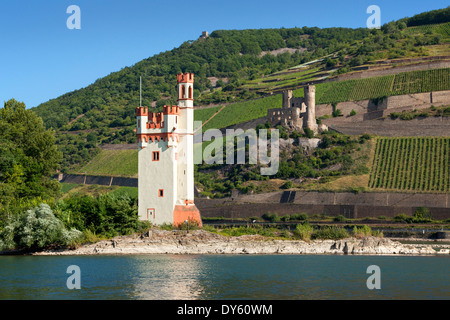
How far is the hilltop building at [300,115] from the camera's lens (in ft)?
310

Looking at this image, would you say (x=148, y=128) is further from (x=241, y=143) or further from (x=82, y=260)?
(x=241, y=143)

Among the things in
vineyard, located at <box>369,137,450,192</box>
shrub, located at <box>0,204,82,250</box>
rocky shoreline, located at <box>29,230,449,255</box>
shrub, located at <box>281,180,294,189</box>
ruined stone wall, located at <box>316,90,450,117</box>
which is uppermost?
ruined stone wall, located at <box>316,90,450,117</box>

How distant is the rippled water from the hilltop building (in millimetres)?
51854

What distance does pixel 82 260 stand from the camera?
39.8 meters

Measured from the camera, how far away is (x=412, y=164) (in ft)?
274

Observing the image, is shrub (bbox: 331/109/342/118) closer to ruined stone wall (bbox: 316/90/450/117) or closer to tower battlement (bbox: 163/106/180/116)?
ruined stone wall (bbox: 316/90/450/117)

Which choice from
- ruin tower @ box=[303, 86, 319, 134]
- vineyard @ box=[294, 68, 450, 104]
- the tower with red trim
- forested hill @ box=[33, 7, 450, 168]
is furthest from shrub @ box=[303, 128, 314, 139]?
the tower with red trim

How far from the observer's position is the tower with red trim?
151 ft

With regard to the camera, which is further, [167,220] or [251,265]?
[167,220]

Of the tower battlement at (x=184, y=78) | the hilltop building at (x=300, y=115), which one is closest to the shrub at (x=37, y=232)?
the tower battlement at (x=184, y=78)

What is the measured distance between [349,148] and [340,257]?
4756 cm

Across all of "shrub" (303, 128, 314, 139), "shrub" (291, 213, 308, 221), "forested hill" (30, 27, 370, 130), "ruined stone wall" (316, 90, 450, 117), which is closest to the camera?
"shrub" (291, 213, 308, 221)

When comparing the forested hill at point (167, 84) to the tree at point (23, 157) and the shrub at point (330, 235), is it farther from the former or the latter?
the shrub at point (330, 235)
